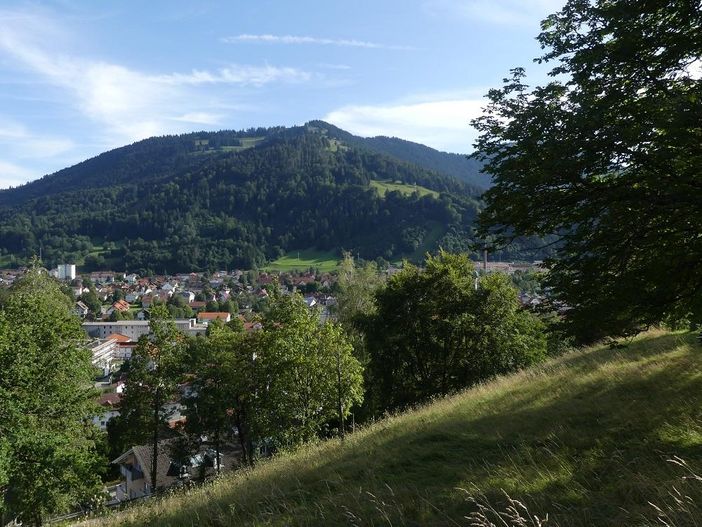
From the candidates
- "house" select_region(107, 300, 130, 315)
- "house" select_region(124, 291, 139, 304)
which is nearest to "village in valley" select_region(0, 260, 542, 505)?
"house" select_region(124, 291, 139, 304)

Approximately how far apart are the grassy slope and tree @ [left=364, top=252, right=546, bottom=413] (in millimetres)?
10499

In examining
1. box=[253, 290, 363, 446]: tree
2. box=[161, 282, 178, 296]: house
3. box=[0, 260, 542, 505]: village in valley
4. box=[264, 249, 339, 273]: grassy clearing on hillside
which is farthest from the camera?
box=[264, 249, 339, 273]: grassy clearing on hillside

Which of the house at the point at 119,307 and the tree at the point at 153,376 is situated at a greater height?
the tree at the point at 153,376

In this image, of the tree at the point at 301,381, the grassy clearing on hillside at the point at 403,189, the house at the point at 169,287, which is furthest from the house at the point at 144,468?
the grassy clearing on hillside at the point at 403,189

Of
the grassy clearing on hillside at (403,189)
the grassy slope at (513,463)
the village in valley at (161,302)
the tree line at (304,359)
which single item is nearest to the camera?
the grassy slope at (513,463)

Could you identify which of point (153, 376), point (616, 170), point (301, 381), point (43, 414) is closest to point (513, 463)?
point (616, 170)

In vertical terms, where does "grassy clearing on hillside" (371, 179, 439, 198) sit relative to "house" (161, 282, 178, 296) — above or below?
above

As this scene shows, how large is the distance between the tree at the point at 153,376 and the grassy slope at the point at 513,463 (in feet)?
45.7

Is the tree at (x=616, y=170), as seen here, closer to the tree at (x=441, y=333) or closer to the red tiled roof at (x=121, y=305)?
the tree at (x=441, y=333)

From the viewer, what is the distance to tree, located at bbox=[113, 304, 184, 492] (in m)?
22.4

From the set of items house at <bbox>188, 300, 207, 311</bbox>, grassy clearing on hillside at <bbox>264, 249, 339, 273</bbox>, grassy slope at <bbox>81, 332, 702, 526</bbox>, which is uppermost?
grassy slope at <bbox>81, 332, 702, 526</bbox>

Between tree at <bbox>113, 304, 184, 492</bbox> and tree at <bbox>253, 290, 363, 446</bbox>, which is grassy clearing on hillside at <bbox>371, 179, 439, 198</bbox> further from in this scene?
tree at <bbox>113, 304, 184, 492</bbox>

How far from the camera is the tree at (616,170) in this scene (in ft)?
20.5

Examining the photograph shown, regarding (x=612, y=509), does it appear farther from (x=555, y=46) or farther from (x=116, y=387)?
(x=116, y=387)
